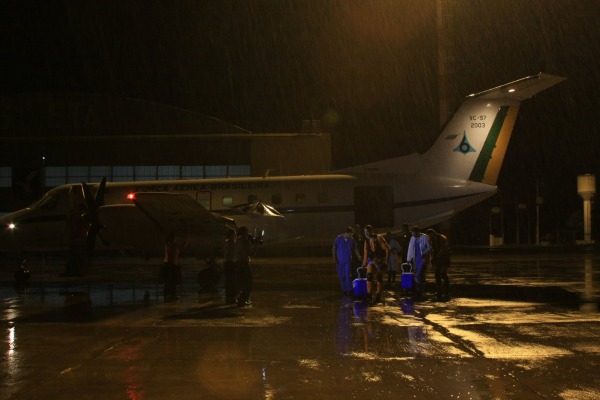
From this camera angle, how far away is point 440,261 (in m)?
15.4

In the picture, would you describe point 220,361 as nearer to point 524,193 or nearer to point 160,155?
point 160,155

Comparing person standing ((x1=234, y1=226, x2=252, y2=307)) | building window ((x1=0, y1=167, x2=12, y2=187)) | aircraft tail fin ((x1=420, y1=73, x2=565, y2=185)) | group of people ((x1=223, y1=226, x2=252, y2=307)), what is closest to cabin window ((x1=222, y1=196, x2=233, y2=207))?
aircraft tail fin ((x1=420, y1=73, x2=565, y2=185))

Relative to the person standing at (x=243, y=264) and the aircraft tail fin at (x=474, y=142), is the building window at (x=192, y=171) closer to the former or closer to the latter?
the aircraft tail fin at (x=474, y=142)

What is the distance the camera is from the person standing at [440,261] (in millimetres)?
15336

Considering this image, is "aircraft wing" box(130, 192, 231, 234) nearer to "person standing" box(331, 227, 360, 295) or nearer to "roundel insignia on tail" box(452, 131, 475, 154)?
"person standing" box(331, 227, 360, 295)

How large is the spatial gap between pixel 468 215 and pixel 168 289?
37079mm

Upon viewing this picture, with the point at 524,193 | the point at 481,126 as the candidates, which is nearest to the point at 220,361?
the point at 481,126

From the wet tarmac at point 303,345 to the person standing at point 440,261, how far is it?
43 cm

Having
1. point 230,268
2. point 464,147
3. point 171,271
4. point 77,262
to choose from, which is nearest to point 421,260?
point 230,268

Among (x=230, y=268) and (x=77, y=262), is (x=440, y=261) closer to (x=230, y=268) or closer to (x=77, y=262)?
(x=230, y=268)

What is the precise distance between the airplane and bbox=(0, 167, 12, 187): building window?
80.7ft

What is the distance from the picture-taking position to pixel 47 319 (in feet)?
41.0

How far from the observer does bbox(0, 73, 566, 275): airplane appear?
21469mm

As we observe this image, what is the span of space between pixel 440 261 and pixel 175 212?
735cm
